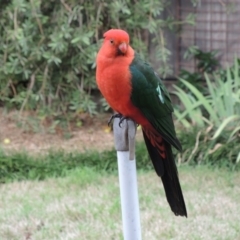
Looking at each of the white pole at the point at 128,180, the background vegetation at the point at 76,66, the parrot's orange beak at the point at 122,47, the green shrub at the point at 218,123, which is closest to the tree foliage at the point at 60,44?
the background vegetation at the point at 76,66

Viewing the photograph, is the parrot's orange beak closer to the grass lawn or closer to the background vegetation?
the grass lawn

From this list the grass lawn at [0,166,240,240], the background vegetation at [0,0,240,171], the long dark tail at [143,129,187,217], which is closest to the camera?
the long dark tail at [143,129,187,217]

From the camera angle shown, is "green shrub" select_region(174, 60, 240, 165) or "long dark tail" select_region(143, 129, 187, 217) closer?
"long dark tail" select_region(143, 129, 187, 217)

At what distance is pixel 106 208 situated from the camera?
4.54m

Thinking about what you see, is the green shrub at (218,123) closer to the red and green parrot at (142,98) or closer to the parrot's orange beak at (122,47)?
the red and green parrot at (142,98)

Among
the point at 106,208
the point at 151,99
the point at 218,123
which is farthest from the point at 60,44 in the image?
the point at 151,99

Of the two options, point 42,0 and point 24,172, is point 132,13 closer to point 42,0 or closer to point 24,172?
point 42,0

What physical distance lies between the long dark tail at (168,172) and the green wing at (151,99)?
0.05 m

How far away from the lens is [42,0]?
636 cm

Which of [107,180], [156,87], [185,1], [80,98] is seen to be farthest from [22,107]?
[156,87]

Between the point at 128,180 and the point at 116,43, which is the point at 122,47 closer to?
the point at 116,43

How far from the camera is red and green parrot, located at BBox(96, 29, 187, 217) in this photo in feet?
10.4

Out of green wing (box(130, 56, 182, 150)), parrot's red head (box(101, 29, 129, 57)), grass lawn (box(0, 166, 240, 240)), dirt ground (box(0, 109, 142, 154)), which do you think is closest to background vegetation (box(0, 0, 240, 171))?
dirt ground (box(0, 109, 142, 154))

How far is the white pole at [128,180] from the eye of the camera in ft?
9.62
